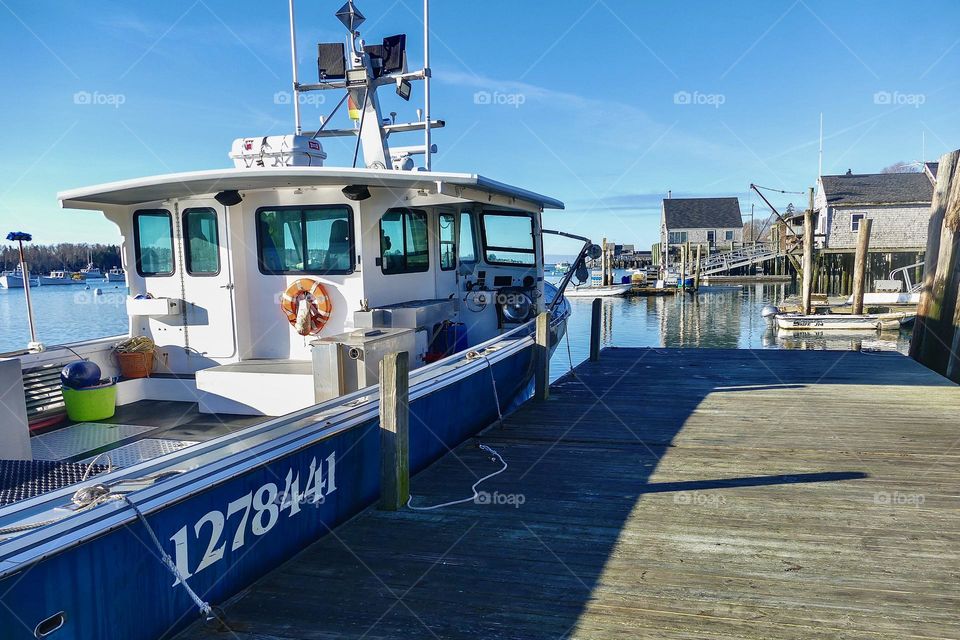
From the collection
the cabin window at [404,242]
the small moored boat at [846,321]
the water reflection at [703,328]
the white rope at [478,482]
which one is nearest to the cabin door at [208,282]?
the cabin window at [404,242]

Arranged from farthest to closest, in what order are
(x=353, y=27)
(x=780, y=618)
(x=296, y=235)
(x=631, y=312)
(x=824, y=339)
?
(x=631, y=312)
(x=824, y=339)
(x=353, y=27)
(x=296, y=235)
(x=780, y=618)

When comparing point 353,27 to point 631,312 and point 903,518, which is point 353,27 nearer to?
point 903,518

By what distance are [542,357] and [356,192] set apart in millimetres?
2996

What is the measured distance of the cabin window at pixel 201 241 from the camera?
269 inches

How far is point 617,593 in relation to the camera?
10.8 feet

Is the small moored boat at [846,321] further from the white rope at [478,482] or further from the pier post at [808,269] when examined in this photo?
the white rope at [478,482]

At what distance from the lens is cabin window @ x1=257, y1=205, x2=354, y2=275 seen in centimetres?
678

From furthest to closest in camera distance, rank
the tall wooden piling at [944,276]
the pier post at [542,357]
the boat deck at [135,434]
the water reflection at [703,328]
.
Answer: the water reflection at [703,328] → the tall wooden piling at [944,276] → the pier post at [542,357] → the boat deck at [135,434]

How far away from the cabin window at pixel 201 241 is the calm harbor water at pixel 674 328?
10.5 meters

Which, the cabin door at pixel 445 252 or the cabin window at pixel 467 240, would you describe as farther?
the cabin window at pixel 467 240

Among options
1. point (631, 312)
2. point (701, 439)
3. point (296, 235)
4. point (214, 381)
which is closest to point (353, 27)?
point (296, 235)

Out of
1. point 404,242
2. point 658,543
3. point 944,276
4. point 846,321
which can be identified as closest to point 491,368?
point 404,242

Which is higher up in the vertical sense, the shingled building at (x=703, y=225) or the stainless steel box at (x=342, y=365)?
the shingled building at (x=703, y=225)

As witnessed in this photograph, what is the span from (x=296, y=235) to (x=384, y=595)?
14.8 ft
